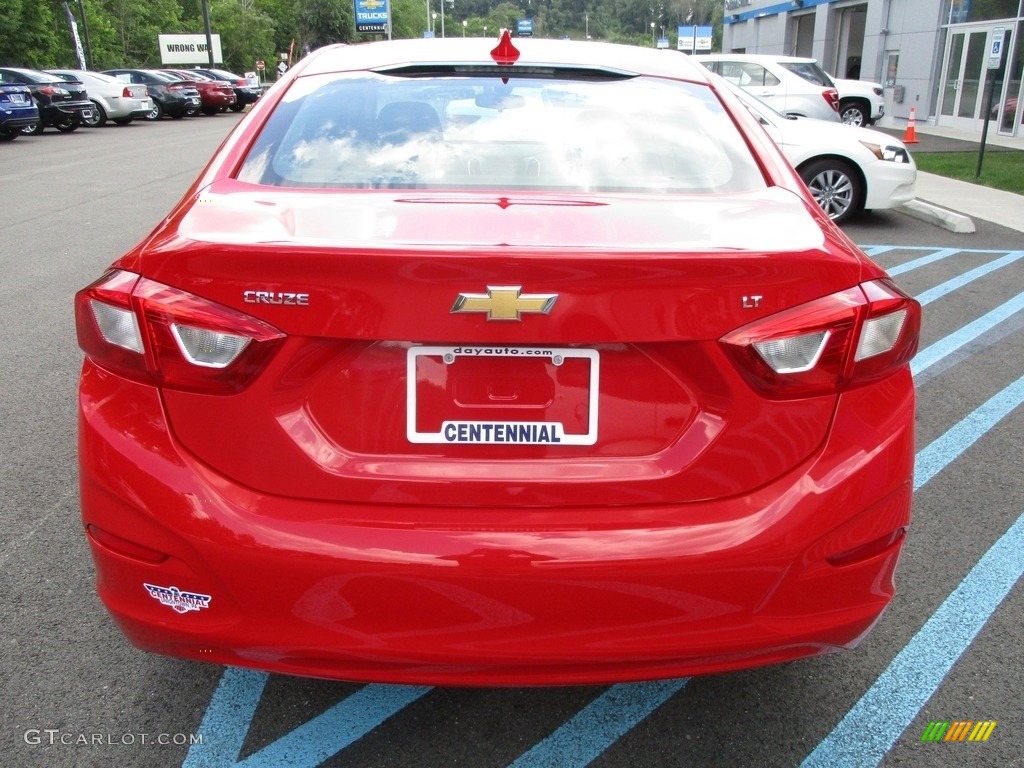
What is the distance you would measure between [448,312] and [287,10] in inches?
3378

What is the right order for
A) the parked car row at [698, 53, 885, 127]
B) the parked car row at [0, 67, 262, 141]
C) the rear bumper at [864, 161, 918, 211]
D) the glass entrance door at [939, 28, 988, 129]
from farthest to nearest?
the glass entrance door at [939, 28, 988, 129], the parked car row at [0, 67, 262, 141], the parked car row at [698, 53, 885, 127], the rear bumper at [864, 161, 918, 211]

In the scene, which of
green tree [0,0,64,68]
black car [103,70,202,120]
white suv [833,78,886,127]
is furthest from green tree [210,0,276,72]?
white suv [833,78,886,127]

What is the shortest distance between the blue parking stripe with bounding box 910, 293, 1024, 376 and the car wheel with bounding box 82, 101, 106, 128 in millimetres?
24415

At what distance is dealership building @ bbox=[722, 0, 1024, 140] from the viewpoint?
840 inches

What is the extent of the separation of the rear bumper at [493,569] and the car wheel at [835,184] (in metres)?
8.27

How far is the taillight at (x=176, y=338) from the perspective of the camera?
6.13ft

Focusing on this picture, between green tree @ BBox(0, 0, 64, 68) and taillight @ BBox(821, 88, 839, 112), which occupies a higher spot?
green tree @ BBox(0, 0, 64, 68)

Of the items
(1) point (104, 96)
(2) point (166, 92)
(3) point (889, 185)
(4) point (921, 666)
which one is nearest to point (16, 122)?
(1) point (104, 96)

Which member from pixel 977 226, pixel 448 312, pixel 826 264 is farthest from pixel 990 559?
pixel 977 226

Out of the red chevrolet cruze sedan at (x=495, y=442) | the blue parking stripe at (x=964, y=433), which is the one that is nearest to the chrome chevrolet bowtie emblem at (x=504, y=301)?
the red chevrolet cruze sedan at (x=495, y=442)

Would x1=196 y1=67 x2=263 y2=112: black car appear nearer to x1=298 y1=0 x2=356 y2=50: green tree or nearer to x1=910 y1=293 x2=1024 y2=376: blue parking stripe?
x1=910 y1=293 x2=1024 y2=376: blue parking stripe

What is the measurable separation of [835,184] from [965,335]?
4240 millimetres

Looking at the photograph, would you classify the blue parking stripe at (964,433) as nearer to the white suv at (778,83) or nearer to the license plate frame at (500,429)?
the license plate frame at (500,429)

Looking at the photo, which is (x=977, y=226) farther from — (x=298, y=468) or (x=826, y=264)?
(x=298, y=468)
